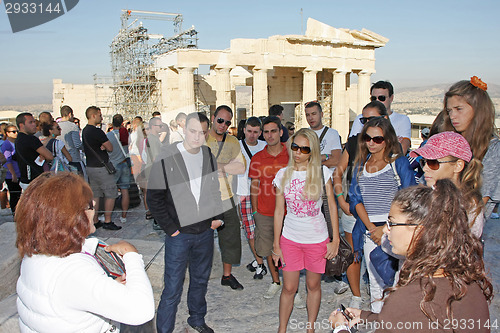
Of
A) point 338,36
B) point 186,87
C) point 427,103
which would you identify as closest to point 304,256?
point 186,87

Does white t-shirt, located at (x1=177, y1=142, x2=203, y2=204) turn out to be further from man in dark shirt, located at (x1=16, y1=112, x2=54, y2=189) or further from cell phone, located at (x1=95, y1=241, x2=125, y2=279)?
man in dark shirt, located at (x1=16, y1=112, x2=54, y2=189)

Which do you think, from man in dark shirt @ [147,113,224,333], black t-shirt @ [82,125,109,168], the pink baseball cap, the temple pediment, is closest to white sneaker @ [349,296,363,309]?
man in dark shirt @ [147,113,224,333]

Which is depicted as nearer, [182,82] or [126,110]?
[182,82]

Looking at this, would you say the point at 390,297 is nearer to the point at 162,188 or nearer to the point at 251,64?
the point at 162,188

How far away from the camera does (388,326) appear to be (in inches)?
51.3

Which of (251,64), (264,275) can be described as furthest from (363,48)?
(264,275)

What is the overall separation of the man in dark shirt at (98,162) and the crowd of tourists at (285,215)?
22 mm

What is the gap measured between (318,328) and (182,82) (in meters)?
17.3

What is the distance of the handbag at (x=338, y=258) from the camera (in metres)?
2.80

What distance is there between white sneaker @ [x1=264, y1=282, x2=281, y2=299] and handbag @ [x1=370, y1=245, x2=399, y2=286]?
4.06 feet

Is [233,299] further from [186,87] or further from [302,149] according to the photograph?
[186,87]

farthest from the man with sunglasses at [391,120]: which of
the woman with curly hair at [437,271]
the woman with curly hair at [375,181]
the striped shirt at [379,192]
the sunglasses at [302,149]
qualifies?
the woman with curly hair at [437,271]

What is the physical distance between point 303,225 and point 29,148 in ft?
13.9

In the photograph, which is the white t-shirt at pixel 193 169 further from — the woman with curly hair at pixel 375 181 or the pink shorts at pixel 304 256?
the woman with curly hair at pixel 375 181
